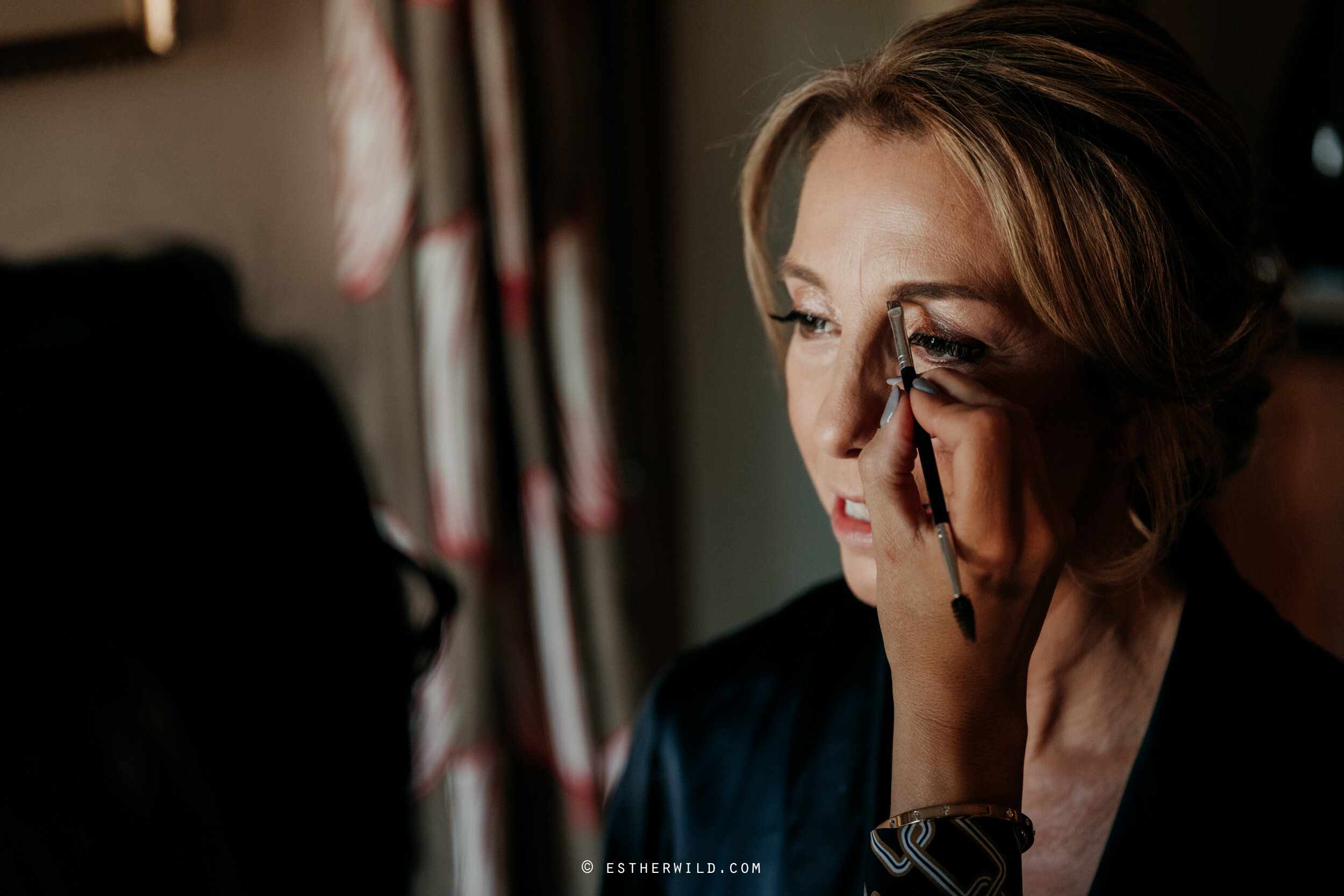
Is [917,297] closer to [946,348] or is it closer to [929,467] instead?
[946,348]


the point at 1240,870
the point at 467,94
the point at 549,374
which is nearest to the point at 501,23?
the point at 467,94

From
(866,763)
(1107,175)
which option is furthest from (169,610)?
(1107,175)

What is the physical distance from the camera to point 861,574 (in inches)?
29.2

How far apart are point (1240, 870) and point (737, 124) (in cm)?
84

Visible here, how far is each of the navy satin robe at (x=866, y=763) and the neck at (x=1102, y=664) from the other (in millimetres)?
34

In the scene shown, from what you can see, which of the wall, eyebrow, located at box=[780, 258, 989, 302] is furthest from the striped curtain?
eyebrow, located at box=[780, 258, 989, 302]

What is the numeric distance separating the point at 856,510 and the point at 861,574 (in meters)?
0.06

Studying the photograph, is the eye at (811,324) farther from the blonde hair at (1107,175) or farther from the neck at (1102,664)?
the neck at (1102,664)

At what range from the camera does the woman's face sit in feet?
2.06

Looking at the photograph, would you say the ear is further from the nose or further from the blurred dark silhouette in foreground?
the blurred dark silhouette in foreground

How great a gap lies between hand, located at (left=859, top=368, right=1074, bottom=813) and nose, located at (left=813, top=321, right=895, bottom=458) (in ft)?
0.29

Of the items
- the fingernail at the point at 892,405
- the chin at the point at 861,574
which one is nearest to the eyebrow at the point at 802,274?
the fingernail at the point at 892,405

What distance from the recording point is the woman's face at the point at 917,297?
0.63 meters

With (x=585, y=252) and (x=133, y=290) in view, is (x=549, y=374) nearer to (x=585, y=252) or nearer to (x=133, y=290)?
(x=585, y=252)
